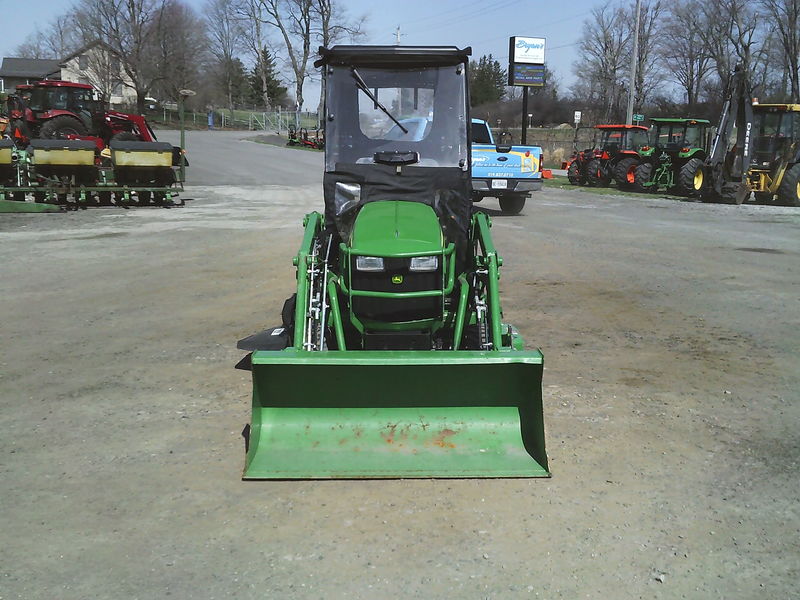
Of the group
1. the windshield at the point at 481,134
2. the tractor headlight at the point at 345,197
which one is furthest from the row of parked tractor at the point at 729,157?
the tractor headlight at the point at 345,197

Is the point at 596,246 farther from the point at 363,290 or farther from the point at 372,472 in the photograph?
the point at 372,472

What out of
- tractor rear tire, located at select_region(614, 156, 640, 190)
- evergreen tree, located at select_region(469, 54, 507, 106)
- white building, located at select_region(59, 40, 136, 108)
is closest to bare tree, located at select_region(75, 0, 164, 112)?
white building, located at select_region(59, 40, 136, 108)

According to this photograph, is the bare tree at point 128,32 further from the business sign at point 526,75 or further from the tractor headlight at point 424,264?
the tractor headlight at point 424,264

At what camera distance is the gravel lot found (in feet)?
11.1

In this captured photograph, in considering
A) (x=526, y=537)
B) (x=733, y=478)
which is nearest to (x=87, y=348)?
(x=526, y=537)

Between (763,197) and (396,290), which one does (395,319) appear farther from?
(763,197)

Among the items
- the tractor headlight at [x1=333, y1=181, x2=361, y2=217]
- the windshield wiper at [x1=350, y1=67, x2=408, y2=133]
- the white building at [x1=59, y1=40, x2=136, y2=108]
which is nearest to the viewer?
the tractor headlight at [x1=333, y1=181, x2=361, y2=217]

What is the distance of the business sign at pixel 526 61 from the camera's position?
33.7 m

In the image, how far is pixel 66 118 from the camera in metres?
22.4

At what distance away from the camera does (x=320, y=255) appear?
5824 millimetres

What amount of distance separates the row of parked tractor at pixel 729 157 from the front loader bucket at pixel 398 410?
774 inches

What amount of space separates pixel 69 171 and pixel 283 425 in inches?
629

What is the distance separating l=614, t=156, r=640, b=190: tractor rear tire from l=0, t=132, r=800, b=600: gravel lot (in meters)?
17.4

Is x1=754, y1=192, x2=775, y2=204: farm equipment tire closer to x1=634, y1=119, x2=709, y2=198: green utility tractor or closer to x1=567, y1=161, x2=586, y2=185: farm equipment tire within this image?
x1=634, y1=119, x2=709, y2=198: green utility tractor
